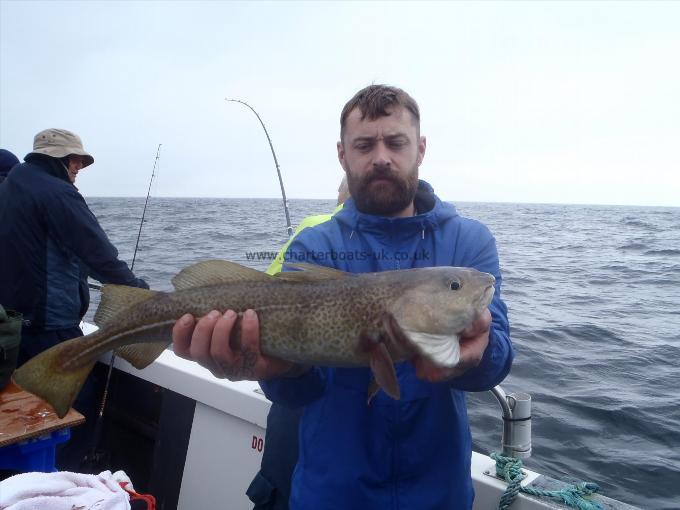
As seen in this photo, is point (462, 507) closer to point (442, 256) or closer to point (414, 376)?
point (414, 376)

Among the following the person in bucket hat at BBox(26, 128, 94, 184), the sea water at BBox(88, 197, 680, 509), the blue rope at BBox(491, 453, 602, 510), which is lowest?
the sea water at BBox(88, 197, 680, 509)

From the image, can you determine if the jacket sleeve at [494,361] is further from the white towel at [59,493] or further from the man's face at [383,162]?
the white towel at [59,493]

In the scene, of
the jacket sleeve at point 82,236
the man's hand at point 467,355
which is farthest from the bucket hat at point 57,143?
the man's hand at point 467,355

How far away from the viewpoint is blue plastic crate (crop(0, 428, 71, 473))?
3.38 meters

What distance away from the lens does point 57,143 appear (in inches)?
194

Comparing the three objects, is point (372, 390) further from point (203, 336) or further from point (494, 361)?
point (203, 336)

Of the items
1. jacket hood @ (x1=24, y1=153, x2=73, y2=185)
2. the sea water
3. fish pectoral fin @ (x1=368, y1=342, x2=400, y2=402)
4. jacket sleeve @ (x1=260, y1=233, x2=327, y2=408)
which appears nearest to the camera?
fish pectoral fin @ (x1=368, y1=342, x2=400, y2=402)

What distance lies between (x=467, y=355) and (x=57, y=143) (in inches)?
185

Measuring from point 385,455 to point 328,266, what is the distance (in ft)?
3.82

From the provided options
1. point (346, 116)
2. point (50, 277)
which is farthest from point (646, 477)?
point (50, 277)

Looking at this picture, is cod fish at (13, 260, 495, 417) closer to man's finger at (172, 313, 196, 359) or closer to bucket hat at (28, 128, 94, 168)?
man's finger at (172, 313, 196, 359)

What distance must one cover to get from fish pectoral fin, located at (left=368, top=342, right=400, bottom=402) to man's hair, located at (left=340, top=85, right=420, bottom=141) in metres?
1.52

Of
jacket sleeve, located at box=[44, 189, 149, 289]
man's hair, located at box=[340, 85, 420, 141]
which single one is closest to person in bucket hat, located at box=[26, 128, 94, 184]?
jacket sleeve, located at box=[44, 189, 149, 289]
